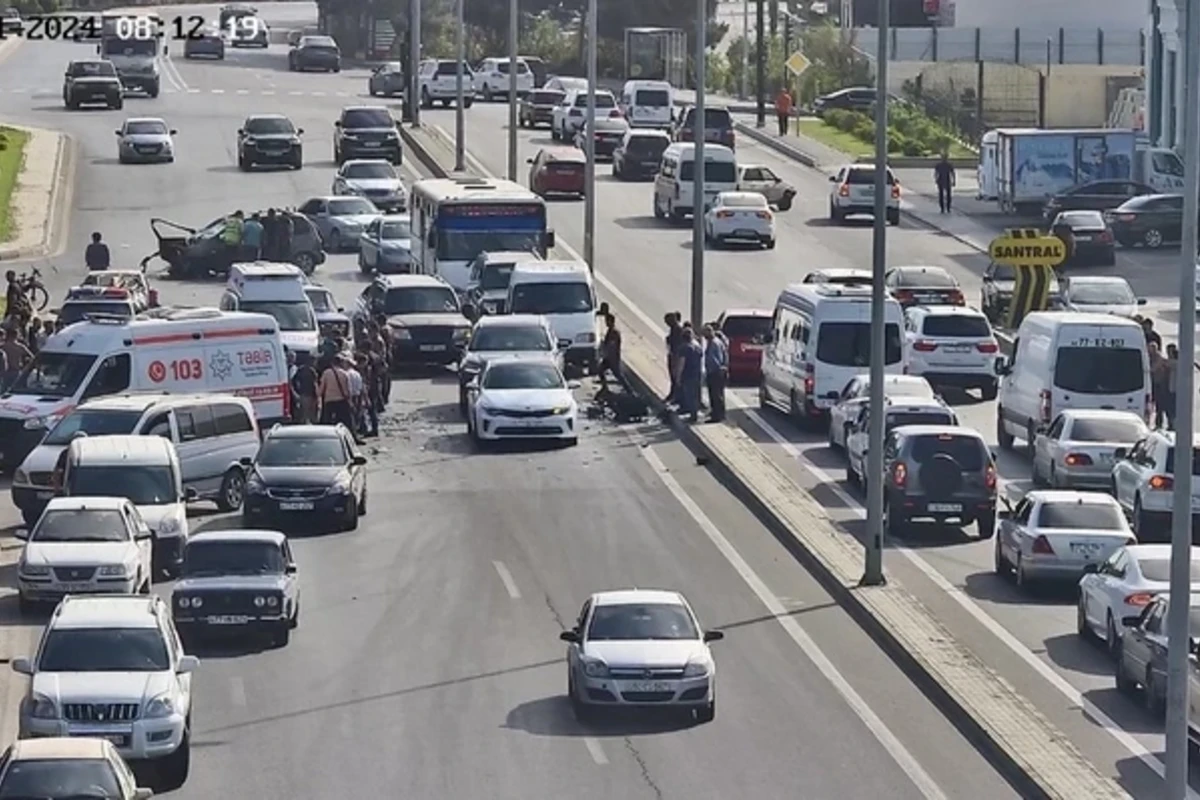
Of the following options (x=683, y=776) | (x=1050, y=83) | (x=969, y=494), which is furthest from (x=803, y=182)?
(x=683, y=776)

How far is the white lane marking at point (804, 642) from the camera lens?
24.3 meters

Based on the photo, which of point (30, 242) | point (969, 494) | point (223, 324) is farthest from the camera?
point (30, 242)

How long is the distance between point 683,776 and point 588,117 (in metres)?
35.4

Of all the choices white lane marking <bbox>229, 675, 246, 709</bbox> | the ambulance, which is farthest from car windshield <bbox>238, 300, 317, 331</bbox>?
white lane marking <bbox>229, 675, 246, 709</bbox>

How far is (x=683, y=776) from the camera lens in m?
23.9

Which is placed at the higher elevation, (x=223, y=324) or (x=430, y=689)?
(x=223, y=324)

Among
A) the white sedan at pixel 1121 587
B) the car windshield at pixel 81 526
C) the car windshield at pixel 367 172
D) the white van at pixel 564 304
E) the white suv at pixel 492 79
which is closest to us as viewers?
the white sedan at pixel 1121 587

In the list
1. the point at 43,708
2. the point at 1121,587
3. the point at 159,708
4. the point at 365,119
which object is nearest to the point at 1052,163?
the point at 365,119

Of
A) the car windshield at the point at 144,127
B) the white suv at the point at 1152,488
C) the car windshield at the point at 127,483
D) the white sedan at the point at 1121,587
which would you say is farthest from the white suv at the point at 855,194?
the white sedan at the point at 1121,587

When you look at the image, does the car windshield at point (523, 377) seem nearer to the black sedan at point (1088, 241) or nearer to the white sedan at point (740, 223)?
the white sedan at point (740, 223)

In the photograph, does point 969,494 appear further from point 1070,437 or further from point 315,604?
point 315,604

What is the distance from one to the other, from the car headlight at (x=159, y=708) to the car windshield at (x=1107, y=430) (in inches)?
694

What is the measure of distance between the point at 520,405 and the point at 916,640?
46.0ft

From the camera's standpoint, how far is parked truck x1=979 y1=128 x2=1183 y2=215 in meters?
73.2
